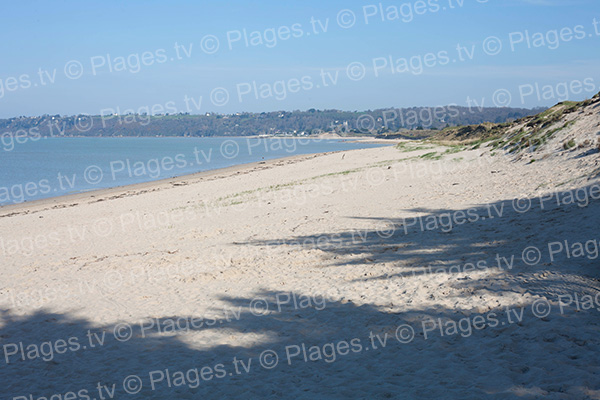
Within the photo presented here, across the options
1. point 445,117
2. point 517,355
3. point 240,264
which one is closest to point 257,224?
point 240,264

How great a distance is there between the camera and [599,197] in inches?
379

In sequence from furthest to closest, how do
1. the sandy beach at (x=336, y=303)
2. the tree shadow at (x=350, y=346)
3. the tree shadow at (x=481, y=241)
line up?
the tree shadow at (x=481, y=241) → the sandy beach at (x=336, y=303) → the tree shadow at (x=350, y=346)

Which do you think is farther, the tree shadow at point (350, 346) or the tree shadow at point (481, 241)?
the tree shadow at point (481, 241)

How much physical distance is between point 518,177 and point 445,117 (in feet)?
539

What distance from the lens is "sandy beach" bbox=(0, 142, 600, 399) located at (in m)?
5.43

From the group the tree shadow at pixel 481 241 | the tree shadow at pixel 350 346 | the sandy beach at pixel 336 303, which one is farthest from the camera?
the tree shadow at pixel 481 241

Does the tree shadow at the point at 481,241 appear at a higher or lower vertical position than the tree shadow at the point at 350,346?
higher

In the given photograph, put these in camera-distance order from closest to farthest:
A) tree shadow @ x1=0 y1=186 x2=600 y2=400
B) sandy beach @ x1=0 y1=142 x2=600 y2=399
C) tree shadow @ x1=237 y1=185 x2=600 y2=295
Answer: tree shadow @ x1=0 y1=186 x2=600 y2=400 < sandy beach @ x1=0 y1=142 x2=600 y2=399 < tree shadow @ x1=237 y1=185 x2=600 y2=295

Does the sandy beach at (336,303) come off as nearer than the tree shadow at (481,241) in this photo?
Yes

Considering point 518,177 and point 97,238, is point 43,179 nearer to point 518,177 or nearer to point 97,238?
point 97,238

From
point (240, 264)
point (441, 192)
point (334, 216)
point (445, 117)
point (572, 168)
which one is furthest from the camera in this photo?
point (445, 117)

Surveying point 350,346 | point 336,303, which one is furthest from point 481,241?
point 350,346

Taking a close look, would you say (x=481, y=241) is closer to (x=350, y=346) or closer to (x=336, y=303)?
(x=336, y=303)

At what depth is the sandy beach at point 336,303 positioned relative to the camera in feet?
17.8
